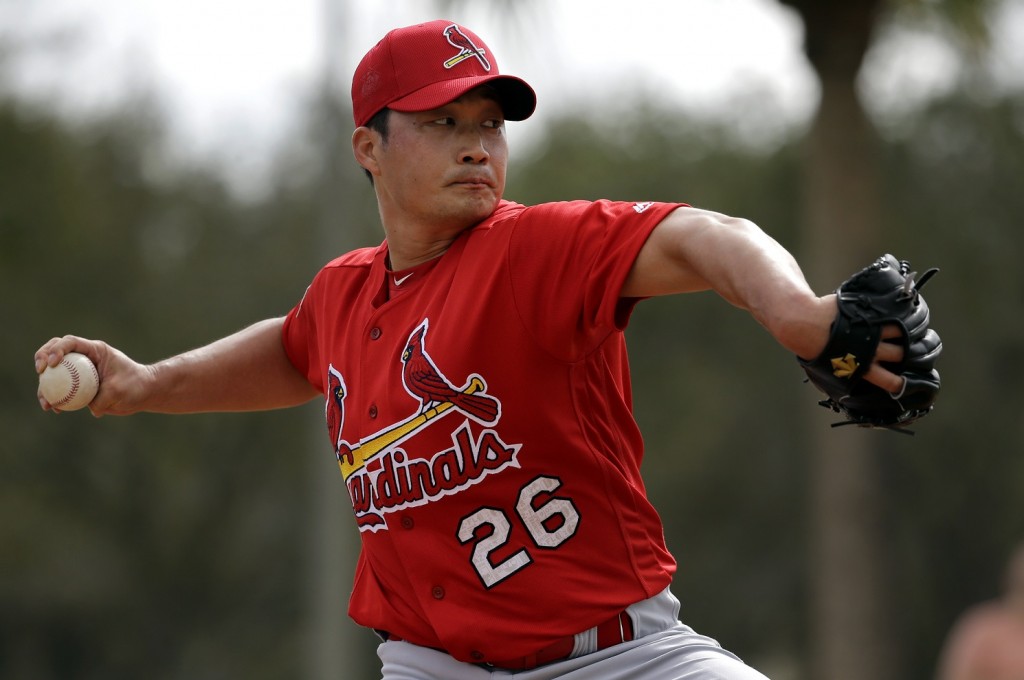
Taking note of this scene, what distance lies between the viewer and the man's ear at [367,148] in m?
3.61

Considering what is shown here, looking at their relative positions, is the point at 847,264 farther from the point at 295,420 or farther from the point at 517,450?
the point at 295,420

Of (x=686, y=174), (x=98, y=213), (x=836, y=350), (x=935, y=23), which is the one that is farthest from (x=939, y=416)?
(x=836, y=350)

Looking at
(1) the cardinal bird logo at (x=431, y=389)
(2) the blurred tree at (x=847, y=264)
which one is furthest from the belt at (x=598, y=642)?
(2) the blurred tree at (x=847, y=264)

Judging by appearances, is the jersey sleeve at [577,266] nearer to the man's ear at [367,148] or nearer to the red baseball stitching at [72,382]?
the man's ear at [367,148]

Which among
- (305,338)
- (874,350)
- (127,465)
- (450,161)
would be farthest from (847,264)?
(127,465)

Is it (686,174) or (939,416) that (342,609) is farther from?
(686,174)

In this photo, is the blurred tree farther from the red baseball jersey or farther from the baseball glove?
the baseball glove

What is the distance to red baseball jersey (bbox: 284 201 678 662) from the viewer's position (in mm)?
3074

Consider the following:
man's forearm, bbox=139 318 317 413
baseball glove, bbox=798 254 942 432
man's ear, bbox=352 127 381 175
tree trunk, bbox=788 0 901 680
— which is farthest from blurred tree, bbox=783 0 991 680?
baseball glove, bbox=798 254 942 432

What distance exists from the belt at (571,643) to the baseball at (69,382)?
1406 millimetres

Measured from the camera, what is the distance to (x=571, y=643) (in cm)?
315

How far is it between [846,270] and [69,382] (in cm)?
574

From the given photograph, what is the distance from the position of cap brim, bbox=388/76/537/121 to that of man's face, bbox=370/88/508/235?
31mm

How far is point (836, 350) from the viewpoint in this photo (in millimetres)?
2525
